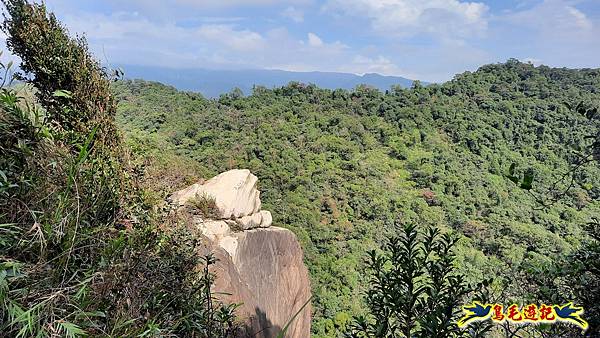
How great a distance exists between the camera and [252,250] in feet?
22.3

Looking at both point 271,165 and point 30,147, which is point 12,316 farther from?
point 271,165

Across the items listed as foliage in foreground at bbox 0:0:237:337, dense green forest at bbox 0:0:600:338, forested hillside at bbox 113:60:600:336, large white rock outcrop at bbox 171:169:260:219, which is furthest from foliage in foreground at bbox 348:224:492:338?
forested hillside at bbox 113:60:600:336

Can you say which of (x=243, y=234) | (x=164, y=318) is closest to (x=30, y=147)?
(x=164, y=318)

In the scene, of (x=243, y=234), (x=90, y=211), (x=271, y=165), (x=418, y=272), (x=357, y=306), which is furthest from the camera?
(x=271, y=165)

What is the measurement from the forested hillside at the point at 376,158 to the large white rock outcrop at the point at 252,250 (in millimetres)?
1106

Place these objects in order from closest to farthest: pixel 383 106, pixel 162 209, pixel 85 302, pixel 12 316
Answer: pixel 12 316
pixel 85 302
pixel 162 209
pixel 383 106

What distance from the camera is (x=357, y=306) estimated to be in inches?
570

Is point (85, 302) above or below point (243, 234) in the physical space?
above

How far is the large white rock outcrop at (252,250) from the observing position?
5605 mm

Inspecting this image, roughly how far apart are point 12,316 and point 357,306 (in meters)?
14.6

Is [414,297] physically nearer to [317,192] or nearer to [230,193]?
[230,193]

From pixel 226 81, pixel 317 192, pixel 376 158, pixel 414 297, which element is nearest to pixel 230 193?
pixel 414 297
